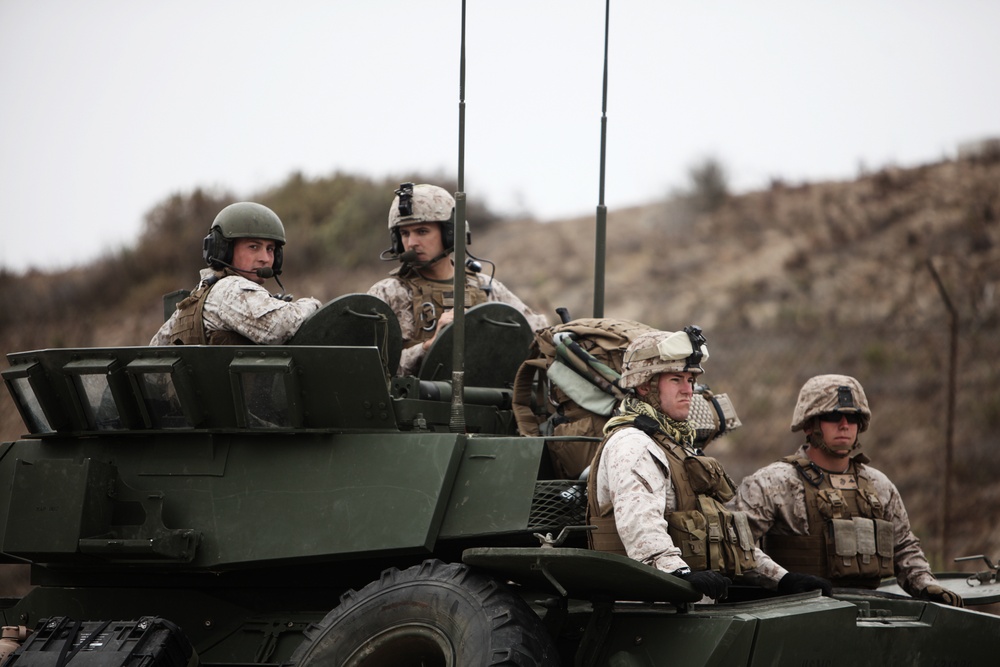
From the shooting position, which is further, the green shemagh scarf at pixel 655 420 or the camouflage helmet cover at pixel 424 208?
the camouflage helmet cover at pixel 424 208

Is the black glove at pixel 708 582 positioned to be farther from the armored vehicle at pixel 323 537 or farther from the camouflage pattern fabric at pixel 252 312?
the camouflage pattern fabric at pixel 252 312

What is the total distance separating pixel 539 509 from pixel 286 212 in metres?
23.4

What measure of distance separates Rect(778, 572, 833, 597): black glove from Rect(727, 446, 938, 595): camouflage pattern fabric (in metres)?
0.89

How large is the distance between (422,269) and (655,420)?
2.60m

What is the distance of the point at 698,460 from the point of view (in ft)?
21.1

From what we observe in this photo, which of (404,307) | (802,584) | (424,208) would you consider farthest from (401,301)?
(802,584)

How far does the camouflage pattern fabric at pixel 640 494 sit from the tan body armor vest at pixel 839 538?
1517 millimetres

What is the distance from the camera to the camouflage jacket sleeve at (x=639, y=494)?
6.02 metres

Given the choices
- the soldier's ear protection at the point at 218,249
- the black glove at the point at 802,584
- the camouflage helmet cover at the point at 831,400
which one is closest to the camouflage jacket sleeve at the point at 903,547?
the camouflage helmet cover at the point at 831,400

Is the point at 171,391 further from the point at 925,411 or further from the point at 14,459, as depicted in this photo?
the point at 925,411

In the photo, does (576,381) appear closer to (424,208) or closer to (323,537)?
(323,537)

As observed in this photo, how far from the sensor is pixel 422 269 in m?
8.70

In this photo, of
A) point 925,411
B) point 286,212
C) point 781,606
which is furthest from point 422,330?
point 286,212

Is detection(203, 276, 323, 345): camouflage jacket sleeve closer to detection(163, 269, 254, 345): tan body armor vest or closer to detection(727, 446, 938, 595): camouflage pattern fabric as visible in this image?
detection(163, 269, 254, 345): tan body armor vest
